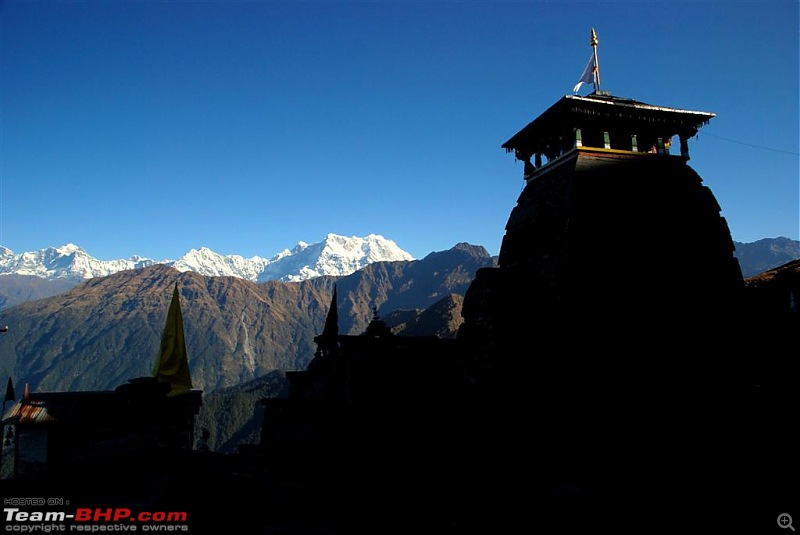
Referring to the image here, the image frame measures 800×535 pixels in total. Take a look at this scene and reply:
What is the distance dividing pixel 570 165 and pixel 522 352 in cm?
671

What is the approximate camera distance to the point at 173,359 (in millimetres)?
27875

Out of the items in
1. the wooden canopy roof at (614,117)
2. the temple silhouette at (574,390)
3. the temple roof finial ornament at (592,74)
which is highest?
the temple roof finial ornament at (592,74)

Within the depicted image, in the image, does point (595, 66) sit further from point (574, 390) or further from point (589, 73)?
point (574, 390)

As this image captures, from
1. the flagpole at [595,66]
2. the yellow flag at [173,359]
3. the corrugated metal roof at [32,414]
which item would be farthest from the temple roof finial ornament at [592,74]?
the corrugated metal roof at [32,414]

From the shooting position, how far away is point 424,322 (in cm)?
14400

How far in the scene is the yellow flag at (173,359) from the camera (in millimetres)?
27453

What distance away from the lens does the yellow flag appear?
90.1 feet

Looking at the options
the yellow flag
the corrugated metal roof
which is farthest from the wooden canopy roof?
the corrugated metal roof

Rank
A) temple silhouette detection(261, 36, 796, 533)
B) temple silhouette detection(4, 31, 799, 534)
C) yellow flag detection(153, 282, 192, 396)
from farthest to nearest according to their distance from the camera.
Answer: yellow flag detection(153, 282, 192, 396) → temple silhouette detection(261, 36, 796, 533) → temple silhouette detection(4, 31, 799, 534)

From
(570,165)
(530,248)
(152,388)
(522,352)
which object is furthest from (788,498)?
(152,388)

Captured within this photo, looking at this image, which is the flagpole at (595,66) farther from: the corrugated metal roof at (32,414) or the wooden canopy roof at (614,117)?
the corrugated metal roof at (32,414)

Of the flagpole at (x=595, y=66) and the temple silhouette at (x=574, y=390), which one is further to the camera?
the flagpole at (x=595, y=66)

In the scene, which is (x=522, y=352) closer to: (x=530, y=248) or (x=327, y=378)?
(x=530, y=248)

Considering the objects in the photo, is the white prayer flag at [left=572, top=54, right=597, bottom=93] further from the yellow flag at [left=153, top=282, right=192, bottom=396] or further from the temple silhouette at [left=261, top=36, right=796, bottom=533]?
the yellow flag at [left=153, top=282, right=192, bottom=396]
